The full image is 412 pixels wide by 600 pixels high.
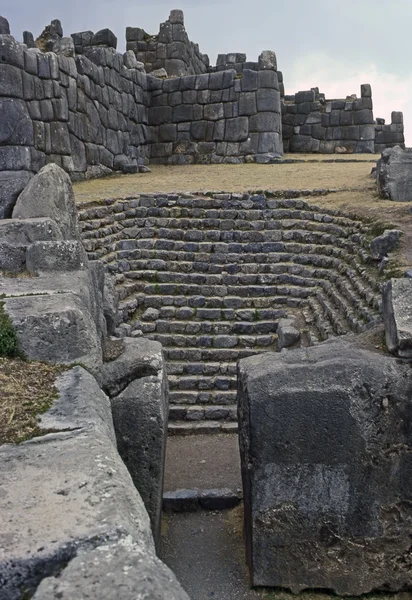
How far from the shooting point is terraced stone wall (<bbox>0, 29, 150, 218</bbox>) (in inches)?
486

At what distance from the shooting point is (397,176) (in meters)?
12.2

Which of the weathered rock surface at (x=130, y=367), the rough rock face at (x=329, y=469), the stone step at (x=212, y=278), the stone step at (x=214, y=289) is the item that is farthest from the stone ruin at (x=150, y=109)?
the rough rock face at (x=329, y=469)

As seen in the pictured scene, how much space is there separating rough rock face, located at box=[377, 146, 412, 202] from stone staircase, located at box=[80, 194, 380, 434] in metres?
0.98

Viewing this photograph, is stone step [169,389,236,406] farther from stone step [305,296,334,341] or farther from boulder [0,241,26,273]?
boulder [0,241,26,273]

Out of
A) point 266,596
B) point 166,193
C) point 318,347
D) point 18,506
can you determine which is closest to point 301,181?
point 166,193

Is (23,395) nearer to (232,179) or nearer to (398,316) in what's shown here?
(398,316)

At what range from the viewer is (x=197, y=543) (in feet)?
21.1

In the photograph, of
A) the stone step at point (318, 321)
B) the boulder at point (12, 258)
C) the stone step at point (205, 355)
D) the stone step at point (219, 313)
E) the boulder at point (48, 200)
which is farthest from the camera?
the stone step at point (219, 313)

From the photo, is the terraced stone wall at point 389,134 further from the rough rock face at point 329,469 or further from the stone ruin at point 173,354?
the rough rock face at point 329,469

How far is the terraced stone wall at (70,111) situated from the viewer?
12344mm

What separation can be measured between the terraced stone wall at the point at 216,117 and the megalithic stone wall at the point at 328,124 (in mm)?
2421

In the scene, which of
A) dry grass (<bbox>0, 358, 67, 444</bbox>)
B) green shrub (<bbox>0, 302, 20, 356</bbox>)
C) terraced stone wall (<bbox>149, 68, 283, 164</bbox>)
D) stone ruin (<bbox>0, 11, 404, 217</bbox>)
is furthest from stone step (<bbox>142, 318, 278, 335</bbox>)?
terraced stone wall (<bbox>149, 68, 283, 164</bbox>)

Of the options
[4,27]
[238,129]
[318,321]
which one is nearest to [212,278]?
[318,321]

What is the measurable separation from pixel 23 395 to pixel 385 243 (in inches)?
291
